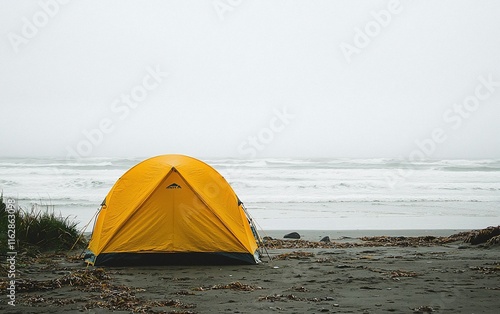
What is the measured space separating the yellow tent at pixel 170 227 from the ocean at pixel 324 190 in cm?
374

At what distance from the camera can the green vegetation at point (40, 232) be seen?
10164 millimetres

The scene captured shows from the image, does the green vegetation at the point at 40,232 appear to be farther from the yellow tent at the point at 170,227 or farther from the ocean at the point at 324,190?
the yellow tent at the point at 170,227

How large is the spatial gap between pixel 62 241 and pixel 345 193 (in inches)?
775

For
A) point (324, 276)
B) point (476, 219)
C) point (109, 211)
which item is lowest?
point (476, 219)

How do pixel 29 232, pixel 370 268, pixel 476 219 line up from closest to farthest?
pixel 370 268 < pixel 29 232 < pixel 476 219

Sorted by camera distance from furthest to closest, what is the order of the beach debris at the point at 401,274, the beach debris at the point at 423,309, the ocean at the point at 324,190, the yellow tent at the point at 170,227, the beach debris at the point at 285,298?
the ocean at the point at 324,190
the yellow tent at the point at 170,227
the beach debris at the point at 401,274
the beach debris at the point at 285,298
the beach debris at the point at 423,309

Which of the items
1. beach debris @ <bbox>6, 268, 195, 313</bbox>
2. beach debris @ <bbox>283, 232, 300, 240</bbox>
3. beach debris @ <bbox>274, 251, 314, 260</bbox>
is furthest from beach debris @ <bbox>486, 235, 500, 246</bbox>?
beach debris @ <bbox>6, 268, 195, 313</bbox>

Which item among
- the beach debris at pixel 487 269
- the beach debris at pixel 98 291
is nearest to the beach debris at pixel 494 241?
the beach debris at pixel 487 269

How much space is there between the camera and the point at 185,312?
5637 mm

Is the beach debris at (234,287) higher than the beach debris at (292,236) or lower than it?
higher

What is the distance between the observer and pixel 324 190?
98.3ft

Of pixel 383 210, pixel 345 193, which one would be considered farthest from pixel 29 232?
pixel 345 193

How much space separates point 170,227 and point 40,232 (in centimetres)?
336

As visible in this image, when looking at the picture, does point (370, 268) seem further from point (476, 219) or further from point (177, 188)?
point (476, 219)
